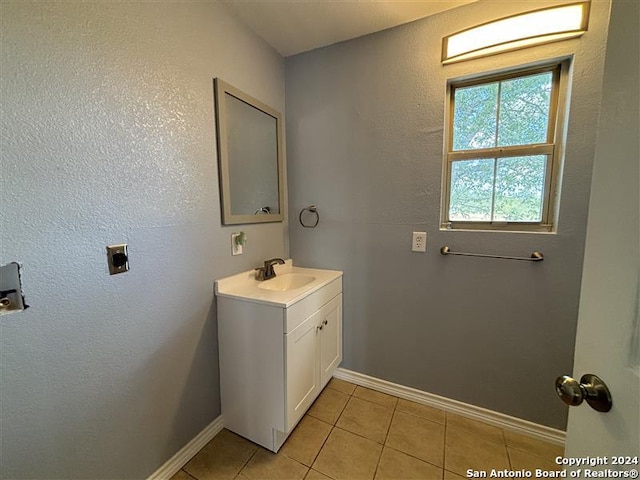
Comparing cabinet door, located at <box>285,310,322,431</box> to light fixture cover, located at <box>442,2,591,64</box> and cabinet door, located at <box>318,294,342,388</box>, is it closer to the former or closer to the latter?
cabinet door, located at <box>318,294,342,388</box>

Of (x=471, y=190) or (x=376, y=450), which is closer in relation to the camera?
(x=376, y=450)

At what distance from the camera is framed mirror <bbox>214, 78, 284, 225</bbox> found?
152 centimetres

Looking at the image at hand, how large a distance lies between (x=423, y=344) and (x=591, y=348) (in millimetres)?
1283

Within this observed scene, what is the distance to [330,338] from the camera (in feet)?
5.92

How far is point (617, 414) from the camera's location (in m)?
0.48

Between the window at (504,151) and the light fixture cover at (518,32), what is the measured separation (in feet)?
0.56

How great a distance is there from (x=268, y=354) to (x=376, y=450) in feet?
2.65

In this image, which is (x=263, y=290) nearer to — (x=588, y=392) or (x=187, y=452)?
(x=187, y=452)

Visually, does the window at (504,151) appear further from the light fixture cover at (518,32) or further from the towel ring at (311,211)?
the towel ring at (311,211)

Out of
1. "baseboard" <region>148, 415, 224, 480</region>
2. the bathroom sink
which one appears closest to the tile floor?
"baseboard" <region>148, 415, 224, 480</region>

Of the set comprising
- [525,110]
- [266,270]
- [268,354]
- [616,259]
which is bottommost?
Answer: [268,354]

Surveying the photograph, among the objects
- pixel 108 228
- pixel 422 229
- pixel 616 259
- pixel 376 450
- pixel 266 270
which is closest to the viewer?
pixel 616 259

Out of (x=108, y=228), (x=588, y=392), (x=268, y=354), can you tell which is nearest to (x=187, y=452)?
(x=268, y=354)

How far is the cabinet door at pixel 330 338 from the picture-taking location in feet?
5.59
